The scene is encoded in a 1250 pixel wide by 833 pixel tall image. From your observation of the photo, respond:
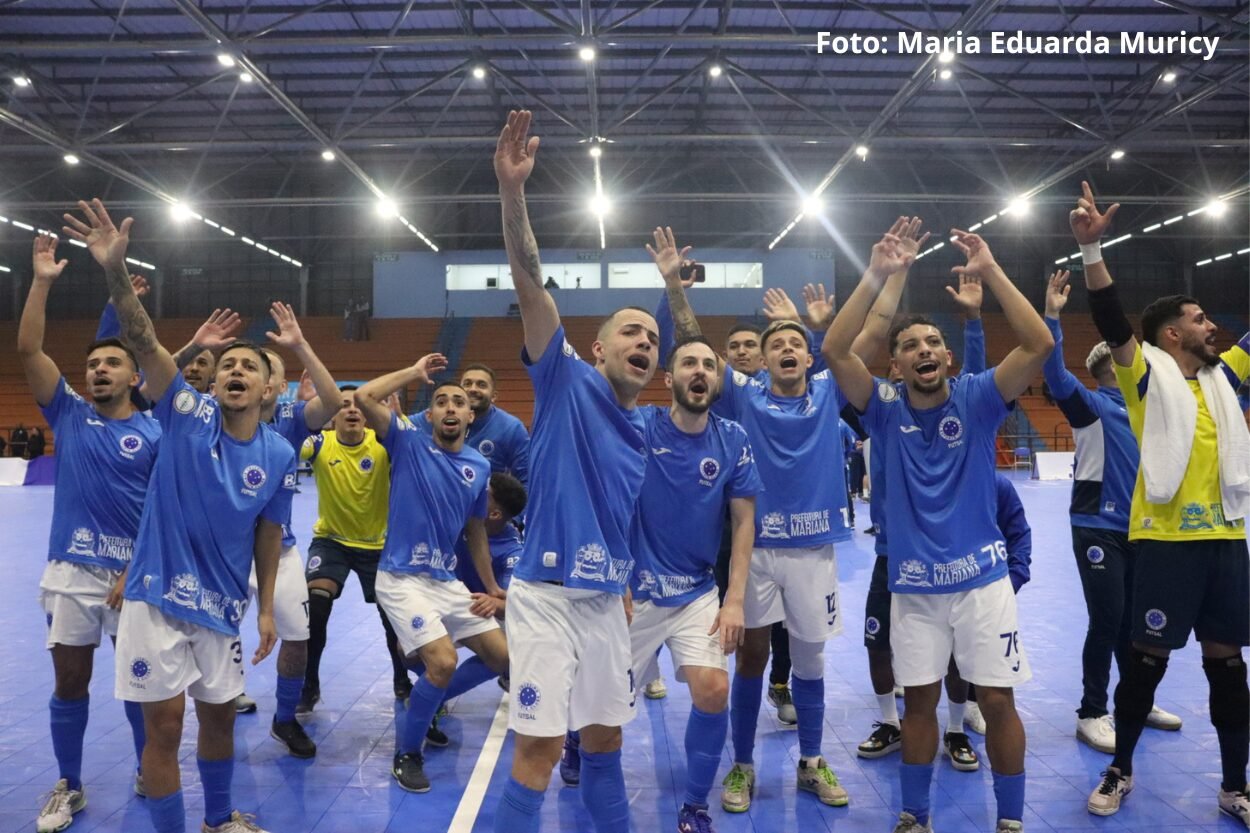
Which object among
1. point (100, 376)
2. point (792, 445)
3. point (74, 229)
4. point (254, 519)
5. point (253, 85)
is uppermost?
point (253, 85)

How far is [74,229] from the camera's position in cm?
363

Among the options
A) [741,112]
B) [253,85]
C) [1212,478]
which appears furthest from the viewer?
[741,112]

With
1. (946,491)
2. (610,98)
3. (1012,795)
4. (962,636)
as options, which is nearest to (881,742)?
(1012,795)

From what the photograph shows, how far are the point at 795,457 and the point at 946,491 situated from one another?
0.90 m

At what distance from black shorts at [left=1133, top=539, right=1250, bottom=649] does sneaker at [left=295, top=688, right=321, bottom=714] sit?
4822 millimetres

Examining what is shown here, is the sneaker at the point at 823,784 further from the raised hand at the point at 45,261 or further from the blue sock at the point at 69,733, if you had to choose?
the raised hand at the point at 45,261

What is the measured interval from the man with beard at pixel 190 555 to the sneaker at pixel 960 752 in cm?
355

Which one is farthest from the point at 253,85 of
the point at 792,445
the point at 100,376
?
the point at 792,445

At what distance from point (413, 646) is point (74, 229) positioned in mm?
2573

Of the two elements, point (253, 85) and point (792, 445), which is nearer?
point (792, 445)

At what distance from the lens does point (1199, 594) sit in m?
3.94

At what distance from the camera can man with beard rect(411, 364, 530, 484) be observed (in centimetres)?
595

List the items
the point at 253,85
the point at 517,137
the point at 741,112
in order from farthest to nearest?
the point at 741,112 → the point at 253,85 → the point at 517,137

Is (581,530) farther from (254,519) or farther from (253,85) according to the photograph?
(253,85)
